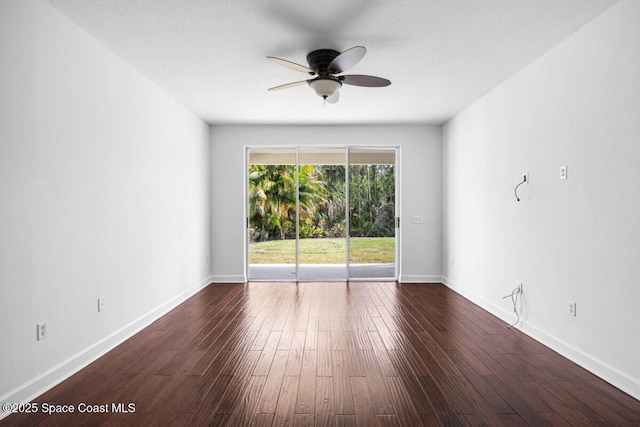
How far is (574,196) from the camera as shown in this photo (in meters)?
3.04

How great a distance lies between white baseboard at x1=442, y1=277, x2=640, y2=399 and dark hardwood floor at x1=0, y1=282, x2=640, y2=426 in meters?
0.06

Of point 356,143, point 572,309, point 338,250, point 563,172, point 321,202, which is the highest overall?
point 356,143

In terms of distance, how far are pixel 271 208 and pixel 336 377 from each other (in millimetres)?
4236

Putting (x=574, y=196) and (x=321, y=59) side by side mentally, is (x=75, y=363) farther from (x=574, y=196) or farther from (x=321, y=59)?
(x=574, y=196)

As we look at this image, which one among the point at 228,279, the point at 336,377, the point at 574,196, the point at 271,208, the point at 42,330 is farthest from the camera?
the point at 271,208

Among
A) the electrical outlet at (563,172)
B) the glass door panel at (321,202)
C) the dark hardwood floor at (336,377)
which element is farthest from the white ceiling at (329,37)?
the dark hardwood floor at (336,377)

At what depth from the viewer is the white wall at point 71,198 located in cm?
228

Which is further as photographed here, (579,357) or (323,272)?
(323,272)

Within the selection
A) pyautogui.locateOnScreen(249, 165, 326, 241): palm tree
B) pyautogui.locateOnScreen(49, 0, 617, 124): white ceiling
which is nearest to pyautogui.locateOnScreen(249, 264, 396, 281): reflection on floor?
pyautogui.locateOnScreen(249, 165, 326, 241): palm tree

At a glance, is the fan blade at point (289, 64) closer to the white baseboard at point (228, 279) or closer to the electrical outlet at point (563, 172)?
the electrical outlet at point (563, 172)

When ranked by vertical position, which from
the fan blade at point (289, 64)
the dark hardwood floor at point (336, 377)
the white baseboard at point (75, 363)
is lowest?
the dark hardwood floor at point (336, 377)

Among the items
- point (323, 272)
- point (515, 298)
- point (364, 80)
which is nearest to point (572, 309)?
point (515, 298)

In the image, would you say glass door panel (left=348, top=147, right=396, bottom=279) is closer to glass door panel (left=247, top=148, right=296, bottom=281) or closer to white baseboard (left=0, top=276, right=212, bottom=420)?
glass door panel (left=247, top=148, right=296, bottom=281)

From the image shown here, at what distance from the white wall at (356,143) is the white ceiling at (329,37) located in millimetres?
1556
